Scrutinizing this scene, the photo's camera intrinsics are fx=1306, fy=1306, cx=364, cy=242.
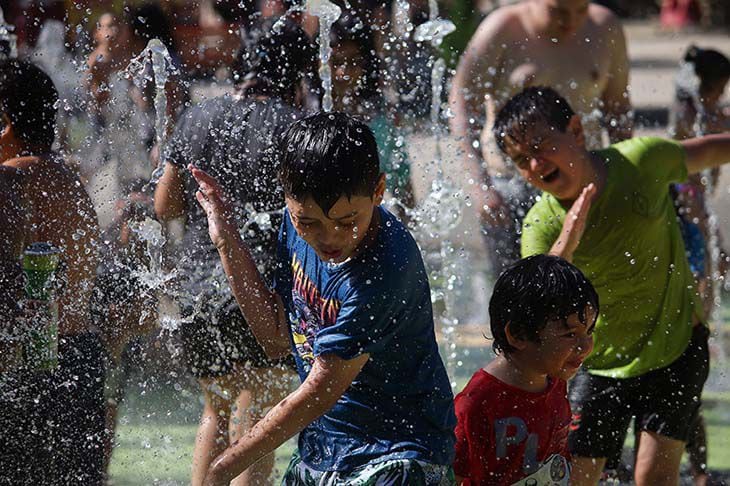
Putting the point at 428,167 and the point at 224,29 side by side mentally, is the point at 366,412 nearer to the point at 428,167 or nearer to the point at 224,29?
the point at 428,167

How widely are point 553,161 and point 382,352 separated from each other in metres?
1.14

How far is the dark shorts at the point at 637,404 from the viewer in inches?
155

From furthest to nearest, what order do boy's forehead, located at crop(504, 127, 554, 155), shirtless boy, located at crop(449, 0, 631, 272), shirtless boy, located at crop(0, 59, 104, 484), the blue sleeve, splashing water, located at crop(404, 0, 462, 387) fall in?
splashing water, located at crop(404, 0, 462, 387)
shirtless boy, located at crop(449, 0, 631, 272)
boy's forehead, located at crop(504, 127, 554, 155)
shirtless boy, located at crop(0, 59, 104, 484)
the blue sleeve

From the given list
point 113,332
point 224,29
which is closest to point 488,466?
point 113,332

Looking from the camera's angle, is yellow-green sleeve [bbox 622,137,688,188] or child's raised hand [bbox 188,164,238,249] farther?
yellow-green sleeve [bbox 622,137,688,188]

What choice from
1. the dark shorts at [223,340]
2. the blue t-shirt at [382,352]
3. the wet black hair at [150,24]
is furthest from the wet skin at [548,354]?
the wet black hair at [150,24]

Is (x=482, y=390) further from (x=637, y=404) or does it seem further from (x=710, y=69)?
(x=710, y=69)

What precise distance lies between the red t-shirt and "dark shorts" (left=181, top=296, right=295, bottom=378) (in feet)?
3.01

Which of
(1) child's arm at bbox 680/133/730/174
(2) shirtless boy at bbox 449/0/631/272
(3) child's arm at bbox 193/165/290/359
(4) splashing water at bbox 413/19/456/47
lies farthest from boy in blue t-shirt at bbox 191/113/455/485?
(4) splashing water at bbox 413/19/456/47

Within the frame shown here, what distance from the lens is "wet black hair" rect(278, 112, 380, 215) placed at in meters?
2.78

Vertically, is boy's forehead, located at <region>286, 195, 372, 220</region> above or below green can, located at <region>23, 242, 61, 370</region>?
above

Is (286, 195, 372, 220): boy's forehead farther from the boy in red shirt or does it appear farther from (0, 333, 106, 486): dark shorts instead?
(0, 333, 106, 486): dark shorts

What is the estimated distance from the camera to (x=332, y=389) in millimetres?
2795

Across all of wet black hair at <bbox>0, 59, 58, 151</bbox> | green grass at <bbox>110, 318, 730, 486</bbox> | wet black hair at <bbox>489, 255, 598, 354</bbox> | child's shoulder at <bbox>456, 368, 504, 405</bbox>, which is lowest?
green grass at <bbox>110, 318, 730, 486</bbox>
